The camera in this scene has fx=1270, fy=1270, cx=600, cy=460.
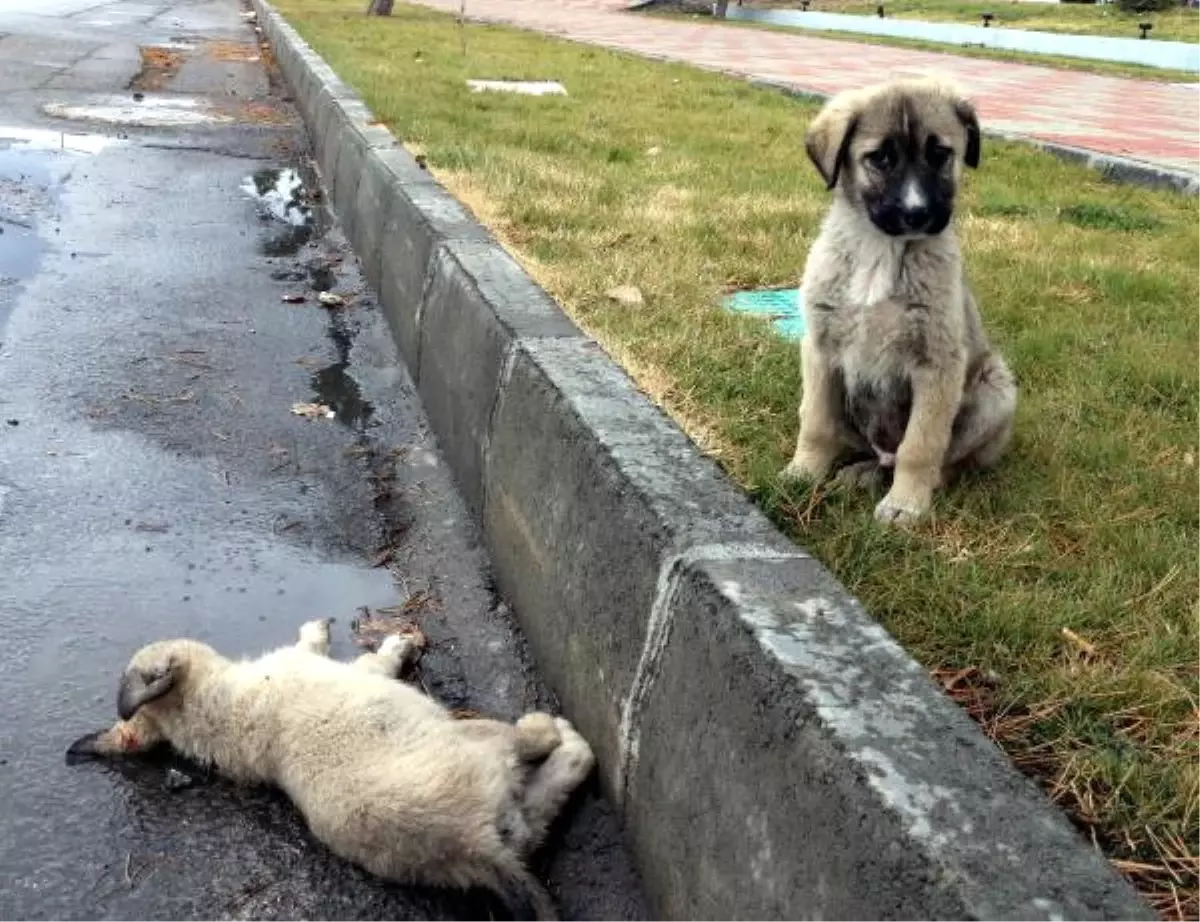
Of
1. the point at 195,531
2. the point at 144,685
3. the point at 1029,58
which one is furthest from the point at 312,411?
the point at 1029,58

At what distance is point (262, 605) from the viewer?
138 inches

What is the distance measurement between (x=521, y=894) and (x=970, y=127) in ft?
8.27

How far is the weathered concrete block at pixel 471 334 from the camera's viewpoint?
3844mm

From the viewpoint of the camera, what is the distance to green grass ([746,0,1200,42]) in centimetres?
3406

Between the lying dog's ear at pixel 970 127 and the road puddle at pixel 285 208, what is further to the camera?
the road puddle at pixel 285 208

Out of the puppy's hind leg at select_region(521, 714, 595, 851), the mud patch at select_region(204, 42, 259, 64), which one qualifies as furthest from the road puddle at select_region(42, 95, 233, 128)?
the puppy's hind leg at select_region(521, 714, 595, 851)

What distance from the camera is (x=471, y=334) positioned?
13.8 ft

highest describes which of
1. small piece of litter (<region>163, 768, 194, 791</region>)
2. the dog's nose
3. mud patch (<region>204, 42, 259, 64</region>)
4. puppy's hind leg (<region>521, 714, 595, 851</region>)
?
the dog's nose

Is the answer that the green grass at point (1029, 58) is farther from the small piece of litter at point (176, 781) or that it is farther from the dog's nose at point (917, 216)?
the small piece of litter at point (176, 781)

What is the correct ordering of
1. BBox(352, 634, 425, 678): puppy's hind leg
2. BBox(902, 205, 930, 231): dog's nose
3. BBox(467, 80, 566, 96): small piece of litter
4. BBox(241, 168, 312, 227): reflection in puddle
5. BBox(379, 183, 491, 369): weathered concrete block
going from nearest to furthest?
1. BBox(352, 634, 425, 678): puppy's hind leg
2. BBox(902, 205, 930, 231): dog's nose
3. BBox(379, 183, 491, 369): weathered concrete block
4. BBox(241, 168, 312, 227): reflection in puddle
5. BBox(467, 80, 566, 96): small piece of litter

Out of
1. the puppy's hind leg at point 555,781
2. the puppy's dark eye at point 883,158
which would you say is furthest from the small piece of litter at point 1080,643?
the puppy's dark eye at point 883,158

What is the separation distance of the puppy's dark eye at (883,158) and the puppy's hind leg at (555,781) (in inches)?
70.5

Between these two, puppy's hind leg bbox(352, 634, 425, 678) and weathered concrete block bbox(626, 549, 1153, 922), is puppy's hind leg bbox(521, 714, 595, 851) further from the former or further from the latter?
puppy's hind leg bbox(352, 634, 425, 678)

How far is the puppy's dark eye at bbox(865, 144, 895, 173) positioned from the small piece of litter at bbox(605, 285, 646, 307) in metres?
1.89
